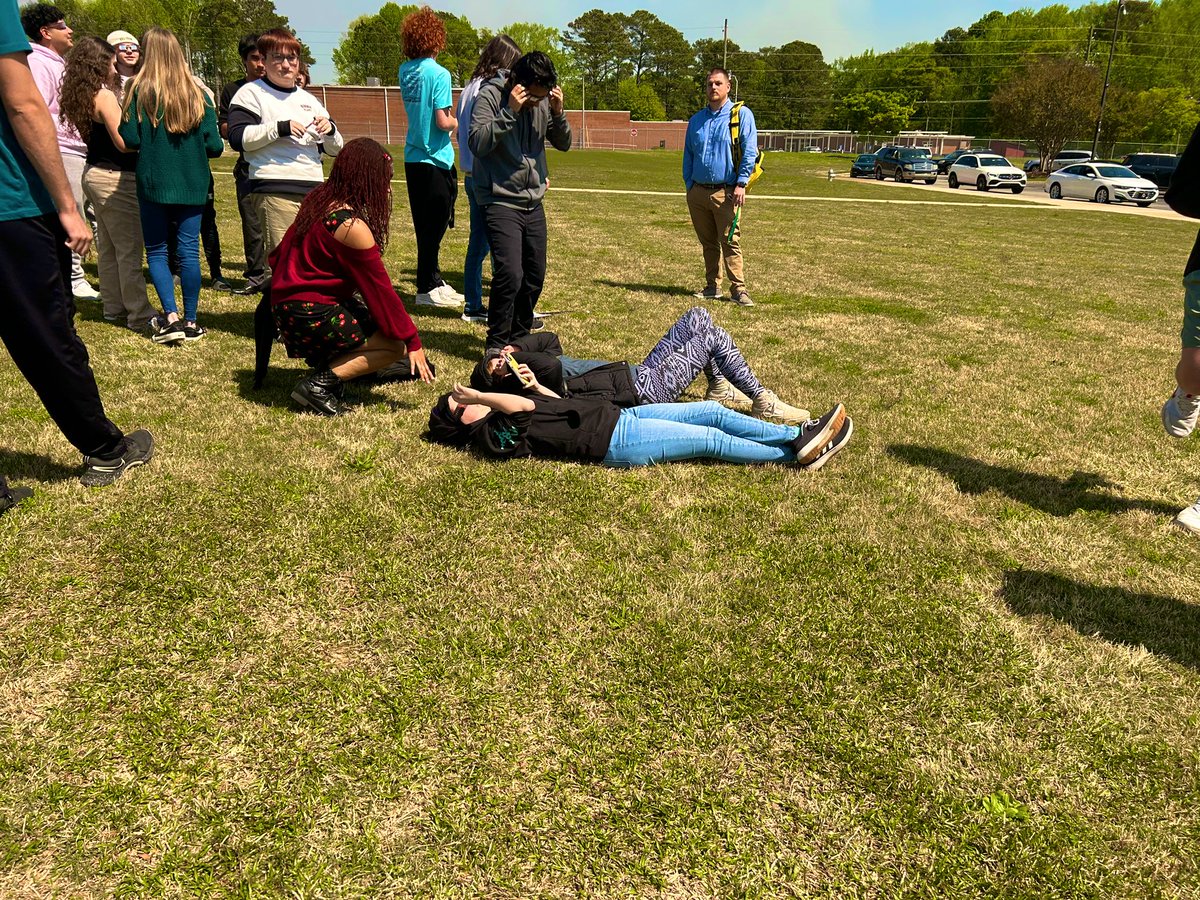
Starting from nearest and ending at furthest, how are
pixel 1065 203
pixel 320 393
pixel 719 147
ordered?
pixel 320 393
pixel 719 147
pixel 1065 203

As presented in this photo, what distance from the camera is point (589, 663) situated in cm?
279

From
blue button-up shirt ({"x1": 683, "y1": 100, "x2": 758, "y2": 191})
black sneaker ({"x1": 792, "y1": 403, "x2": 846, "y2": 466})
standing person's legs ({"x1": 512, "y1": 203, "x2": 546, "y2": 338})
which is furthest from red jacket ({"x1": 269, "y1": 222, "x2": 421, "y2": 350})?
blue button-up shirt ({"x1": 683, "y1": 100, "x2": 758, "y2": 191})

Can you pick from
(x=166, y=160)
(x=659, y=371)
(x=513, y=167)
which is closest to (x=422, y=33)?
(x=513, y=167)

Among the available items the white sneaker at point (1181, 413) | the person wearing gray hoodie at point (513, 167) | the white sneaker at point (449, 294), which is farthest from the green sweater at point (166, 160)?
the white sneaker at point (1181, 413)

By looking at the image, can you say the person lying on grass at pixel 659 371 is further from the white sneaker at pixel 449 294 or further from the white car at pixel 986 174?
the white car at pixel 986 174

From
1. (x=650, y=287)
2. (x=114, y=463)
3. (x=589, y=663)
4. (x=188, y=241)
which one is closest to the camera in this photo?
(x=589, y=663)

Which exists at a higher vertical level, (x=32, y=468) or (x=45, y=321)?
(x=45, y=321)

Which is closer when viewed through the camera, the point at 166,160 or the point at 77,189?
the point at 166,160

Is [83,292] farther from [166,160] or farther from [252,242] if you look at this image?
[166,160]

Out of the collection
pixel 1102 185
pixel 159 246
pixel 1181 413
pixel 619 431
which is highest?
pixel 1102 185

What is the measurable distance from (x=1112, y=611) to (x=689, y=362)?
259 cm

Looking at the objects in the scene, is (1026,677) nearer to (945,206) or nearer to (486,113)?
(486,113)

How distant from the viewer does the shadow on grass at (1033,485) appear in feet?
13.6

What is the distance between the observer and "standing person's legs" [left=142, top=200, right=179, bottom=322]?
5.99 metres
